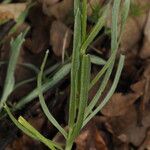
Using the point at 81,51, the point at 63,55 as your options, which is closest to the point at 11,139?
the point at 63,55

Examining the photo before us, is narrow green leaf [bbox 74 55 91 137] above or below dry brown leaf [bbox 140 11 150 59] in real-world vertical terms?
above

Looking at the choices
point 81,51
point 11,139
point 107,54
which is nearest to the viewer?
point 81,51

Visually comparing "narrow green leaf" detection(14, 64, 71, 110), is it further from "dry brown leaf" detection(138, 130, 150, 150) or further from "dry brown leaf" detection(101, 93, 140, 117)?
"dry brown leaf" detection(138, 130, 150, 150)

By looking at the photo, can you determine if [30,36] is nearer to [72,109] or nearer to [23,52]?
[23,52]

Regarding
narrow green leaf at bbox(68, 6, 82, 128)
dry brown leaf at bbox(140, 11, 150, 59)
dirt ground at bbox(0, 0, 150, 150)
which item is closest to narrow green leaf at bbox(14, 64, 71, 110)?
dirt ground at bbox(0, 0, 150, 150)

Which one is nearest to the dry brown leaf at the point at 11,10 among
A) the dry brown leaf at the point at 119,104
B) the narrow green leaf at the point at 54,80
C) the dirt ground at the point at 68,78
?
the dirt ground at the point at 68,78

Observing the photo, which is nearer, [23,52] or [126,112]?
[126,112]

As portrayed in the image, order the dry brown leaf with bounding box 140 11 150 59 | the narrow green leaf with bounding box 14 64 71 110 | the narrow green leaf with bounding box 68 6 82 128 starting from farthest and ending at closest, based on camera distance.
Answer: the dry brown leaf with bounding box 140 11 150 59, the narrow green leaf with bounding box 14 64 71 110, the narrow green leaf with bounding box 68 6 82 128

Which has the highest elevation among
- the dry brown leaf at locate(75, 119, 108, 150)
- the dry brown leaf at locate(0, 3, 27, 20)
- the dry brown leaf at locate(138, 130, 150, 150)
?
the dry brown leaf at locate(0, 3, 27, 20)

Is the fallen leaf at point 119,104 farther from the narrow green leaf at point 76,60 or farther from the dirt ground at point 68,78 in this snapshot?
the narrow green leaf at point 76,60
